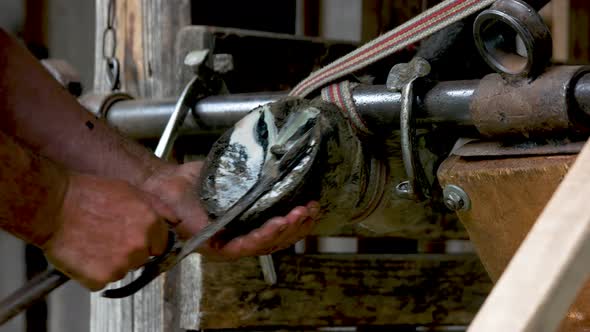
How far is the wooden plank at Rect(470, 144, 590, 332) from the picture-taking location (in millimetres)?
585

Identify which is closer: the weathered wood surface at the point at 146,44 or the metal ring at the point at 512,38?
the metal ring at the point at 512,38

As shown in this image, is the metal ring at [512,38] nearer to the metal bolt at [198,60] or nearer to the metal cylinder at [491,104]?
the metal cylinder at [491,104]

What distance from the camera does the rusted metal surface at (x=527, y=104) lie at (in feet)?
3.07

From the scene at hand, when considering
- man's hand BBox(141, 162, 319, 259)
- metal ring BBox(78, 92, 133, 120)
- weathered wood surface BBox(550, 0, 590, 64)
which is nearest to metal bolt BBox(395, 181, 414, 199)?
man's hand BBox(141, 162, 319, 259)

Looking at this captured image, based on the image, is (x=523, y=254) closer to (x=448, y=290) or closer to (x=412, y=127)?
(x=412, y=127)

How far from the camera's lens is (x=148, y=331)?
1562mm

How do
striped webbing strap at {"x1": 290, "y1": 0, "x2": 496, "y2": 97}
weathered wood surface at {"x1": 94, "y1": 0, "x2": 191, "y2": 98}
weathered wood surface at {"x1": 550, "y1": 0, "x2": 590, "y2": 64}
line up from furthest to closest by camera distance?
weathered wood surface at {"x1": 550, "y1": 0, "x2": 590, "y2": 64}, weathered wood surface at {"x1": 94, "y1": 0, "x2": 191, "y2": 98}, striped webbing strap at {"x1": 290, "y1": 0, "x2": 496, "y2": 97}

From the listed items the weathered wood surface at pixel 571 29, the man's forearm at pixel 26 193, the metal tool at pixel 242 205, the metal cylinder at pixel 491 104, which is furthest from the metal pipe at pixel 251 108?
the weathered wood surface at pixel 571 29

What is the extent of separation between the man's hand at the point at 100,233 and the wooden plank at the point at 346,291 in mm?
399

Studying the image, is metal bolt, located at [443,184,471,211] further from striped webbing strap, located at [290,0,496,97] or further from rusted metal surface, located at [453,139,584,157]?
striped webbing strap, located at [290,0,496,97]

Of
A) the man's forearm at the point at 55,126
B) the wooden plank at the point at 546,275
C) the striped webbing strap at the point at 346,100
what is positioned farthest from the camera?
the man's forearm at the point at 55,126

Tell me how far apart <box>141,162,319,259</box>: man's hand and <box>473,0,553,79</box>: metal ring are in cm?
25

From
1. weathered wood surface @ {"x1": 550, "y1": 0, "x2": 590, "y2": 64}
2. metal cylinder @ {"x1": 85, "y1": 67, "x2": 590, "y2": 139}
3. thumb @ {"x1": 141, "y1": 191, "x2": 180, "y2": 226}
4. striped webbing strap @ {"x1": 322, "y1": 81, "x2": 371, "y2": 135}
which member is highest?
metal cylinder @ {"x1": 85, "y1": 67, "x2": 590, "y2": 139}

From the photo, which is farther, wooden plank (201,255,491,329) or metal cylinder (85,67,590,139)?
wooden plank (201,255,491,329)
